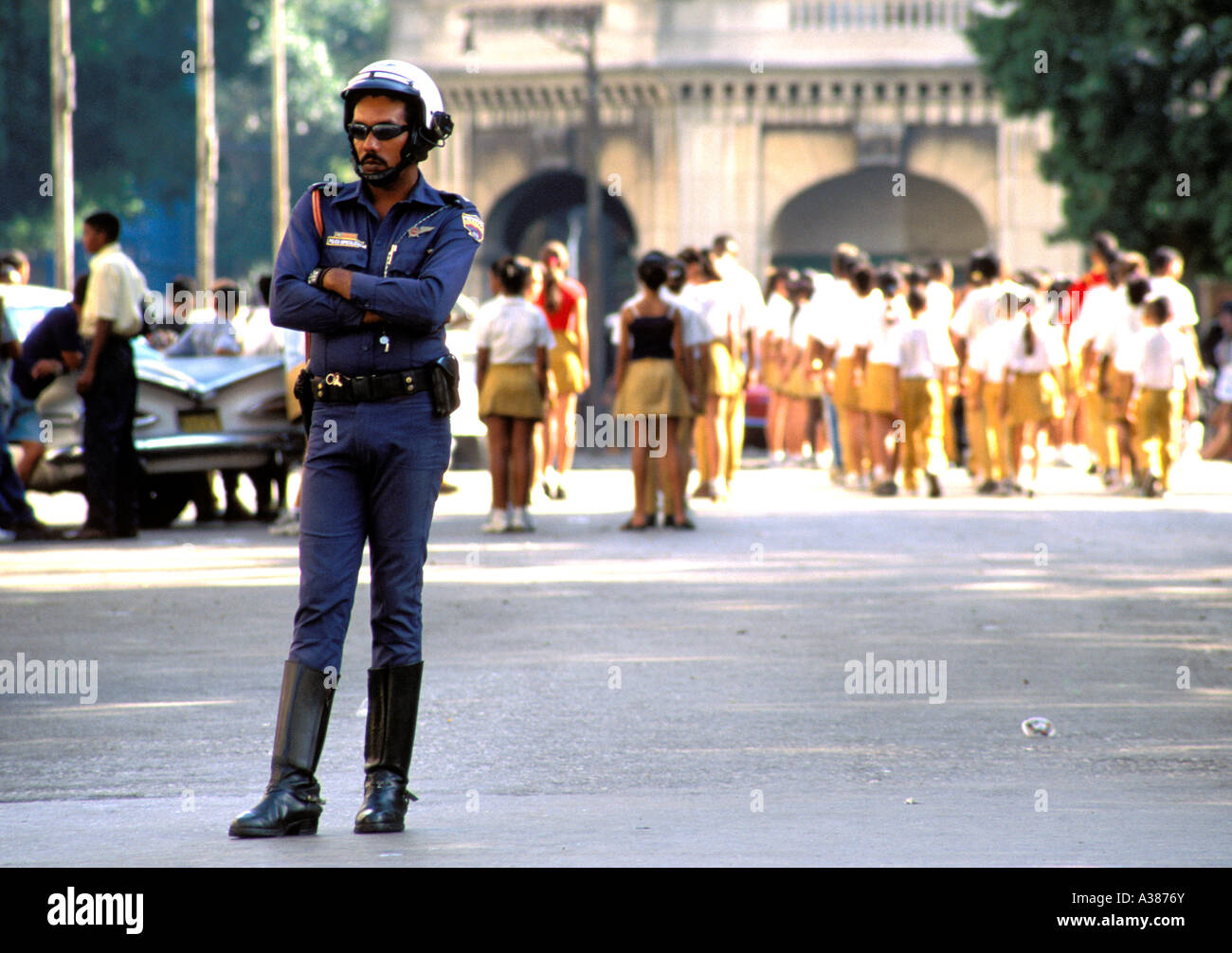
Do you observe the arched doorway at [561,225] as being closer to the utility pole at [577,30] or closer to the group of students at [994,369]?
the utility pole at [577,30]

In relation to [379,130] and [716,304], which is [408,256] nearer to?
[379,130]

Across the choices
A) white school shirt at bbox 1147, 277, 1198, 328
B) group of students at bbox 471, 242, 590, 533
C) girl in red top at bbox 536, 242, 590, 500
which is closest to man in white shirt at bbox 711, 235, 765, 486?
girl in red top at bbox 536, 242, 590, 500

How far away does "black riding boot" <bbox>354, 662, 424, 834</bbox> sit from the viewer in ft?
19.2

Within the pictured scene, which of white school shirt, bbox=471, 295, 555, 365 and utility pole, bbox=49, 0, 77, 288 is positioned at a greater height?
utility pole, bbox=49, 0, 77, 288

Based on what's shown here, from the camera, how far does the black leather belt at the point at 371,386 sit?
5.77m

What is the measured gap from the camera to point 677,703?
828 cm

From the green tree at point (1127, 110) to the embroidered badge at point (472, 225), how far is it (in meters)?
21.1

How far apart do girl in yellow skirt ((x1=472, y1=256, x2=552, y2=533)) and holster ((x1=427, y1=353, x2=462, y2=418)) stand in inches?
349

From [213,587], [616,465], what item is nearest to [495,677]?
[213,587]

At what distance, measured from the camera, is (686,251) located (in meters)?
18.0

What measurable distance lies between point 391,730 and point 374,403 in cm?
87

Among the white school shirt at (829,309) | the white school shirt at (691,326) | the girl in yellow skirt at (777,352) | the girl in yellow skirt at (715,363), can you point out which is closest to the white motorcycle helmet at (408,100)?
the white school shirt at (691,326)

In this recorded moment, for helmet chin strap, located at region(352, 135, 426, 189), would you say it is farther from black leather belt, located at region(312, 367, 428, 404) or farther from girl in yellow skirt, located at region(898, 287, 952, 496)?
girl in yellow skirt, located at region(898, 287, 952, 496)
